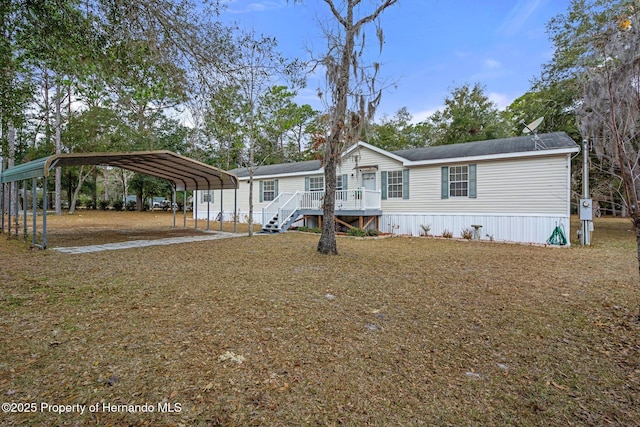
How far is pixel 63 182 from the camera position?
30844 millimetres

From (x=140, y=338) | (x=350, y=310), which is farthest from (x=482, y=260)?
(x=140, y=338)

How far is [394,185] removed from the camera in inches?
536

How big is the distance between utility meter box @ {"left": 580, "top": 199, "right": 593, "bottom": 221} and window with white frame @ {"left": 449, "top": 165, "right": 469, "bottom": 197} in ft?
10.9

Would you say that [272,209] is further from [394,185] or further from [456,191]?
[456,191]

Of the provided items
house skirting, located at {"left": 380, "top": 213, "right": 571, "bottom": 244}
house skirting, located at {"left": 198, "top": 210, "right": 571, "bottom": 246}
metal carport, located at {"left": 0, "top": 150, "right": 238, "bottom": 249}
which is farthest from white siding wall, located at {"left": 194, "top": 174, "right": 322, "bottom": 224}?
house skirting, located at {"left": 380, "top": 213, "right": 571, "bottom": 244}

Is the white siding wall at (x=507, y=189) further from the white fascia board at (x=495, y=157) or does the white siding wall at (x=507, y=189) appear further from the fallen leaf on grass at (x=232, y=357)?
the fallen leaf on grass at (x=232, y=357)

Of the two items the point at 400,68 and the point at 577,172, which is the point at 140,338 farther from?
the point at 577,172

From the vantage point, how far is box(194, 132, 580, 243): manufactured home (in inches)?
408

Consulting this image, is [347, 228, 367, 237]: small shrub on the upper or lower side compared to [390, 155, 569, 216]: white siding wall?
lower

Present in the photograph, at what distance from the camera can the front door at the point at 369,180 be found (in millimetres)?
14227

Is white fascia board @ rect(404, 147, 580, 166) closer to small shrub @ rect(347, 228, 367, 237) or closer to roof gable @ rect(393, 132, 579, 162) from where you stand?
roof gable @ rect(393, 132, 579, 162)

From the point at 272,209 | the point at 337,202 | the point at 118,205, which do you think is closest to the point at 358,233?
the point at 337,202

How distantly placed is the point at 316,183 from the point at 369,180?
2.91 m

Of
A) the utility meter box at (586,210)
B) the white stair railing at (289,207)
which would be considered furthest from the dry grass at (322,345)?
the white stair railing at (289,207)
